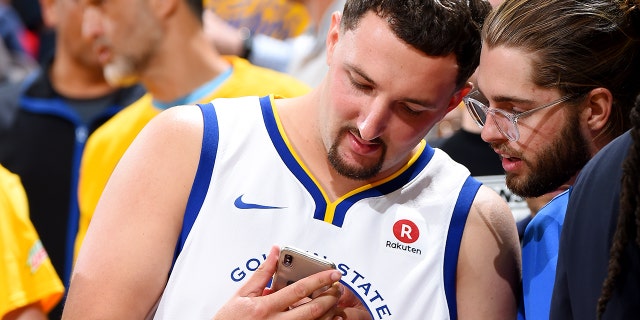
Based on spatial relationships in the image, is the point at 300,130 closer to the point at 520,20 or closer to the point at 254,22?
the point at 520,20

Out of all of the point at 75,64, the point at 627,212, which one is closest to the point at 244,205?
the point at 627,212

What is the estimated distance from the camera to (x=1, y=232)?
2.95 m

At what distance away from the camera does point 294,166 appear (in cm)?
279

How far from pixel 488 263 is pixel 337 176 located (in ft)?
1.60

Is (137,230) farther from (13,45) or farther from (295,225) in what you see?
(13,45)

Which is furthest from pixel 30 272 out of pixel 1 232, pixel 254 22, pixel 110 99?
pixel 254 22

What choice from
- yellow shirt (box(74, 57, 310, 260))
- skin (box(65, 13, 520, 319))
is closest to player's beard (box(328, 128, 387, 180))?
skin (box(65, 13, 520, 319))

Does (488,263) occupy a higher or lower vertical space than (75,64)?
higher

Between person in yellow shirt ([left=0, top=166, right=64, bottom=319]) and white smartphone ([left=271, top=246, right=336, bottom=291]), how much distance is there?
3.02 feet

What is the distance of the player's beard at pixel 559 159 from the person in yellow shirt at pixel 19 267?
148 cm

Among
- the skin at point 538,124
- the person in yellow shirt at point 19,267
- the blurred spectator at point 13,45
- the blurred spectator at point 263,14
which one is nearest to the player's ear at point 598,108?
the skin at point 538,124

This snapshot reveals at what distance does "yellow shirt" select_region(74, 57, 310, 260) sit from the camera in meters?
4.28

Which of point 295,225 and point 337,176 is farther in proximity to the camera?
point 337,176

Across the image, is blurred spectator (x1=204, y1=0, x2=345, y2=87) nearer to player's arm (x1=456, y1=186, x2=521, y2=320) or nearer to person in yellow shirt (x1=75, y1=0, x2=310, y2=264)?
person in yellow shirt (x1=75, y1=0, x2=310, y2=264)
